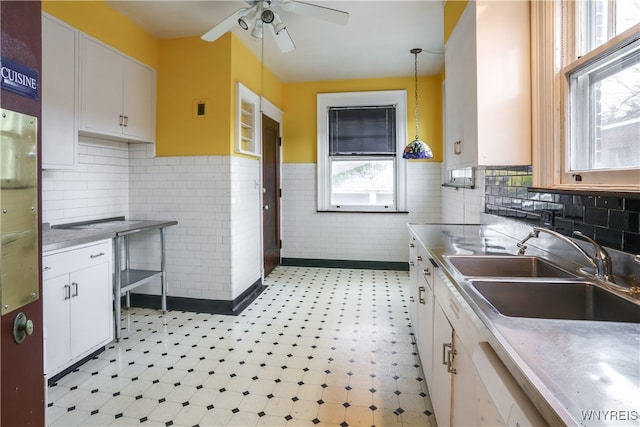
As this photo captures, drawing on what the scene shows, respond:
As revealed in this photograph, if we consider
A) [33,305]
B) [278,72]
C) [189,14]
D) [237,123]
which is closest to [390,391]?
[33,305]

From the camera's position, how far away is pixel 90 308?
2.41 m

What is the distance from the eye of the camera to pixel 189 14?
3.02 meters

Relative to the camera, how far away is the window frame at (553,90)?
1707mm

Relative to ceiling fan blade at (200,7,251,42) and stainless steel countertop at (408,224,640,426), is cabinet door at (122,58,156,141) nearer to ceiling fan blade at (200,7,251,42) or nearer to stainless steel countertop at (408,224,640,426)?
ceiling fan blade at (200,7,251,42)

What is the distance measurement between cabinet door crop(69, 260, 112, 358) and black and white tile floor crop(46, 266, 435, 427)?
0.19 meters

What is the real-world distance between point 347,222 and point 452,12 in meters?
3.14

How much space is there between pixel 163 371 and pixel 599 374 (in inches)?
99.2

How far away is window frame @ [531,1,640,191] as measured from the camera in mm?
1707

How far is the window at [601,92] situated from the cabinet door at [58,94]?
332 centimetres

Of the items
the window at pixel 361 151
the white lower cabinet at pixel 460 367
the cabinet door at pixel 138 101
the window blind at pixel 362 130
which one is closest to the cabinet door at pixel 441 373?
the white lower cabinet at pixel 460 367

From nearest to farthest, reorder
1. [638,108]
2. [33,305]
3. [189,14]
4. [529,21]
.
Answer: [33,305] < [638,108] < [529,21] < [189,14]

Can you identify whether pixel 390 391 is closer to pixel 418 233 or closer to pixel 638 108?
pixel 418 233

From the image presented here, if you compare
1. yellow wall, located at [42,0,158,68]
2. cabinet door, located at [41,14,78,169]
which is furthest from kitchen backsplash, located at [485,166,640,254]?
yellow wall, located at [42,0,158,68]

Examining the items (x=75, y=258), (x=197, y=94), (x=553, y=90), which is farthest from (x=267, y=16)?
(x=75, y=258)
